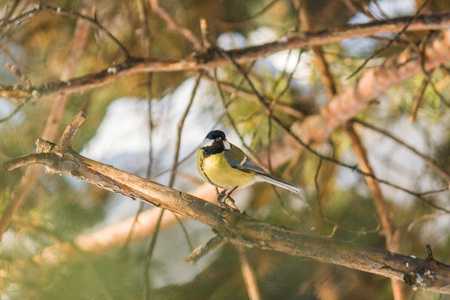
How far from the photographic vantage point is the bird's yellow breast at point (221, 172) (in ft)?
3.46

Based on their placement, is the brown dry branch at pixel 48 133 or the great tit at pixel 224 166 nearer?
the great tit at pixel 224 166

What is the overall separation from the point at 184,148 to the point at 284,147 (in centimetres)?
A: 48

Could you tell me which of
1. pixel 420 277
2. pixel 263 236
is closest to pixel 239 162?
pixel 263 236

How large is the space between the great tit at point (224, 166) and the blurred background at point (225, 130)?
0.19 m

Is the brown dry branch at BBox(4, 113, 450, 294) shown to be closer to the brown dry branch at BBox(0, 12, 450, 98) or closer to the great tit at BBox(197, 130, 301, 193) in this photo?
the great tit at BBox(197, 130, 301, 193)

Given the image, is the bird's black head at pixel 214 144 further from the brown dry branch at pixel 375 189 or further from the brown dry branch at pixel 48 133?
the brown dry branch at pixel 375 189

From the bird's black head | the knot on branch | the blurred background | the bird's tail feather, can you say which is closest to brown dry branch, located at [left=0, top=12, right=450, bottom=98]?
the blurred background

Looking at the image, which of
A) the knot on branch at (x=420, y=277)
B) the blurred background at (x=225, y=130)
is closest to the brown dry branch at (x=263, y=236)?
the knot on branch at (x=420, y=277)

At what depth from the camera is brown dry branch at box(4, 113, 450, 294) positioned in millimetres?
896

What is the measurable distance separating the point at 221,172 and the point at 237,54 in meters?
0.39

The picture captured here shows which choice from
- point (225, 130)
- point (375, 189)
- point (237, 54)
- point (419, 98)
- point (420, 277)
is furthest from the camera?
point (225, 130)

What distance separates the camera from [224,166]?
1061 mm

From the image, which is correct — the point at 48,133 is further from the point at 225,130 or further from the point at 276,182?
the point at 276,182

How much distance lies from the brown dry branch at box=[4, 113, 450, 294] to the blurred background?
28cm
